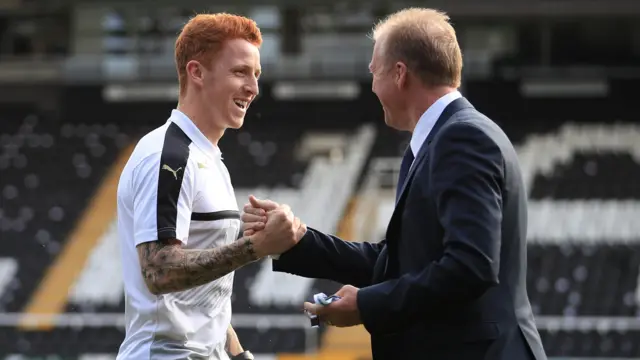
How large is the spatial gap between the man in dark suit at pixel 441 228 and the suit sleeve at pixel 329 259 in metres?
0.31

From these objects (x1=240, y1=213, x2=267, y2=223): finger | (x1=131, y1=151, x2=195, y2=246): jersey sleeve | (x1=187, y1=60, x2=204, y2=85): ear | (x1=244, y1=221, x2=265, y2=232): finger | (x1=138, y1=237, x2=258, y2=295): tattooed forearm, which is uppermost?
(x1=187, y1=60, x2=204, y2=85): ear

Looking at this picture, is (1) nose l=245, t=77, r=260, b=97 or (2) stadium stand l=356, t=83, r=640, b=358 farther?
(2) stadium stand l=356, t=83, r=640, b=358

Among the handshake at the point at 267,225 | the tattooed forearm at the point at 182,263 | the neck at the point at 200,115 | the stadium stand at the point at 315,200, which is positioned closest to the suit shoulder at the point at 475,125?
the handshake at the point at 267,225

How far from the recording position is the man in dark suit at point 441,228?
2.81 meters

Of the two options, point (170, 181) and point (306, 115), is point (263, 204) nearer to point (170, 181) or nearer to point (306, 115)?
point (170, 181)

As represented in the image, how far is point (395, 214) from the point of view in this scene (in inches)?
120

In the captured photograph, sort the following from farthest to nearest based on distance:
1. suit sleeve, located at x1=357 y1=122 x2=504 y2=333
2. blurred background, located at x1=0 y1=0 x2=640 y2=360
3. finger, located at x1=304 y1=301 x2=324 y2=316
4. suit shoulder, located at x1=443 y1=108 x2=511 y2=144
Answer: blurred background, located at x1=0 y1=0 x2=640 y2=360
finger, located at x1=304 y1=301 x2=324 y2=316
suit shoulder, located at x1=443 y1=108 x2=511 y2=144
suit sleeve, located at x1=357 y1=122 x2=504 y2=333

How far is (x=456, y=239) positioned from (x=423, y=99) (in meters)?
0.52

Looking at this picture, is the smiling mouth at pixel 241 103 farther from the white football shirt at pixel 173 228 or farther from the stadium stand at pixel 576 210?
the stadium stand at pixel 576 210

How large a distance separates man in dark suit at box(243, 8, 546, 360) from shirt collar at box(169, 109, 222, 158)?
0.22 metres

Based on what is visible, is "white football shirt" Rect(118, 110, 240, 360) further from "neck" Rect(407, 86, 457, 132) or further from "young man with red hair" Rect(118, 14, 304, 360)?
"neck" Rect(407, 86, 457, 132)

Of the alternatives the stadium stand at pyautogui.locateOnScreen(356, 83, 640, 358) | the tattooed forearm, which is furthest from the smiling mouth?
the stadium stand at pyautogui.locateOnScreen(356, 83, 640, 358)

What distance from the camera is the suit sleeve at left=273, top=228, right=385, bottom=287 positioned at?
3.48 meters

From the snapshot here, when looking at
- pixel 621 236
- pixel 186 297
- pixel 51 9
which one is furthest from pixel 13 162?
pixel 186 297
